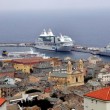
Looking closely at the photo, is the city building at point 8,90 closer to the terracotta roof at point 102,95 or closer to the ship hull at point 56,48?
the terracotta roof at point 102,95

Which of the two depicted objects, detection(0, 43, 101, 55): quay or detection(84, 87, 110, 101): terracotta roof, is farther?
detection(0, 43, 101, 55): quay

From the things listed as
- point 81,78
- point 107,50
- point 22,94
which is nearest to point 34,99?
point 22,94

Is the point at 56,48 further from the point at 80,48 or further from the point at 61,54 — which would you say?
the point at 61,54

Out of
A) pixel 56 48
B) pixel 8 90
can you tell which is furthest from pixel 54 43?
pixel 8 90

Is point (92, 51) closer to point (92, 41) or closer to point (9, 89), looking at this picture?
point (92, 41)

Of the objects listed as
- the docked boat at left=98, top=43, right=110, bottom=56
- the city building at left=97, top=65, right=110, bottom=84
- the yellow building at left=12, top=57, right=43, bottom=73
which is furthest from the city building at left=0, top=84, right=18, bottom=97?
the docked boat at left=98, top=43, right=110, bottom=56

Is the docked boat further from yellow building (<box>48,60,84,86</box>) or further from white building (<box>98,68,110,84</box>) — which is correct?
yellow building (<box>48,60,84,86</box>)

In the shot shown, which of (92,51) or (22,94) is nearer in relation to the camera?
(22,94)
